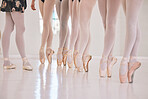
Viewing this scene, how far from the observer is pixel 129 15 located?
2385 mm

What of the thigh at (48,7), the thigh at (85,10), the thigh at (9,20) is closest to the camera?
the thigh at (85,10)

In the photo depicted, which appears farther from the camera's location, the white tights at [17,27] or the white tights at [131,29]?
the white tights at [17,27]

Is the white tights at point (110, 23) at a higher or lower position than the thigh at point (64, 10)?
lower

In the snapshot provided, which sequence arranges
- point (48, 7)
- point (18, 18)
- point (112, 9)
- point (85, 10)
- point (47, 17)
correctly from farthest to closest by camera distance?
point (47, 17) < point (48, 7) < point (18, 18) < point (85, 10) < point (112, 9)

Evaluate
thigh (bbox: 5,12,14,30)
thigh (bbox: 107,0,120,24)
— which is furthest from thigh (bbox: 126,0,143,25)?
thigh (bbox: 5,12,14,30)

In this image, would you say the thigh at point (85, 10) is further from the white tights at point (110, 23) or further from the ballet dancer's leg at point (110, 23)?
the ballet dancer's leg at point (110, 23)

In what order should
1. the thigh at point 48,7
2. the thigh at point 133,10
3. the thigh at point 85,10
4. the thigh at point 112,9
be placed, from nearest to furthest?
the thigh at point 133,10 → the thigh at point 112,9 → the thigh at point 85,10 → the thigh at point 48,7

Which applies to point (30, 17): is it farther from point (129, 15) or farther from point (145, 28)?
point (129, 15)

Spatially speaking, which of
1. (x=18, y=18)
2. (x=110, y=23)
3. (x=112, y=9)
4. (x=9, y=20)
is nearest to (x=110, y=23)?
(x=110, y=23)

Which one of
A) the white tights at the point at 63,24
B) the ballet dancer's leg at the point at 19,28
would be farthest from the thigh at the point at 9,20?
the white tights at the point at 63,24

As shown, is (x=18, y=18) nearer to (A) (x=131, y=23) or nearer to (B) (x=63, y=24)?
(B) (x=63, y=24)

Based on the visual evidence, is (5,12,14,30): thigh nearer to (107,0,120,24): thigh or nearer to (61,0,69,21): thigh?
(61,0,69,21): thigh

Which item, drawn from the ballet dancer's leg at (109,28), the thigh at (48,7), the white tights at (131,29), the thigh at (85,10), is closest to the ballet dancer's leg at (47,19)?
the thigh at (48,7)

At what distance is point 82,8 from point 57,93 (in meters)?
1.51
